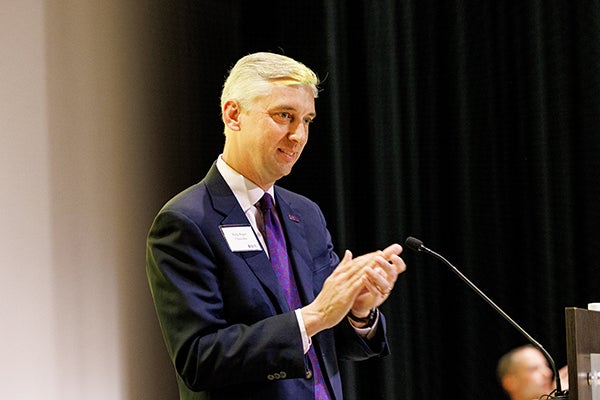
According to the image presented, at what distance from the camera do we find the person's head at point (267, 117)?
208cm

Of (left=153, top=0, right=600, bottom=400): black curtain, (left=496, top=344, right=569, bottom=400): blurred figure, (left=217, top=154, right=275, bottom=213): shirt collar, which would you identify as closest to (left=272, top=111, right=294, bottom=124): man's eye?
(left=217, top=154, right=275, bottom=213): shirt collar

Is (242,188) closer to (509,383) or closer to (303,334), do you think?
(303,334)

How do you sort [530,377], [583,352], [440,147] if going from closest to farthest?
[583,352] < [530,377] < [440,147]

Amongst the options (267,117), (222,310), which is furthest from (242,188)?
(222,310)

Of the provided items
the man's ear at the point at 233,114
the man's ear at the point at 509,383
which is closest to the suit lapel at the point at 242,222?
the man's ear at the point at 233,114

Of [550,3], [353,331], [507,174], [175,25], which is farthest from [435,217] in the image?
[353,331]

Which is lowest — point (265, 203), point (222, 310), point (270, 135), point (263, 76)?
point (222, 310)

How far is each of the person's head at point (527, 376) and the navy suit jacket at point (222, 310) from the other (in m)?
0.77

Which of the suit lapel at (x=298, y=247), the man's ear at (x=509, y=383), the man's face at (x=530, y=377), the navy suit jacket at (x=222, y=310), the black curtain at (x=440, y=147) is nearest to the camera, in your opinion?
the navy suit jacket at (x=222, y=310)

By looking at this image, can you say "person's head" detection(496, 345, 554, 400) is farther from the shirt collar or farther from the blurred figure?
the shirt collar

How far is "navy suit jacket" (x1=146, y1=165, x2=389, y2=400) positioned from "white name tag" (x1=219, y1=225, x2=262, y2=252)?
1cm

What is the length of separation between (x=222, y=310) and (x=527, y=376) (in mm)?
1244

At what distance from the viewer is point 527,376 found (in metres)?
2.75

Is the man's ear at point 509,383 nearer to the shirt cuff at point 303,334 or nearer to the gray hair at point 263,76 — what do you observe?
the shirt cuff at point 303,334
